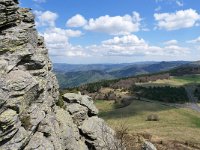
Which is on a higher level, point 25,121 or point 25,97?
point 25,97

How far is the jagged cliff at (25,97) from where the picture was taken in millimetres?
28469

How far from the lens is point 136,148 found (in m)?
66.2

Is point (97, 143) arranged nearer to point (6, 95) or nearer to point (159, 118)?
point (6, 95)

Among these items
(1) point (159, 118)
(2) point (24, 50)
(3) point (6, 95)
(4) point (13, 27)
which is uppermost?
(4) point (13, 27)

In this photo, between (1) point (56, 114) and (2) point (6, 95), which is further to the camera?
(1) point (56, 114)

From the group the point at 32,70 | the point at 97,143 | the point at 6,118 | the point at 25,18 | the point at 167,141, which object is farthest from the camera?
the point at 167,141

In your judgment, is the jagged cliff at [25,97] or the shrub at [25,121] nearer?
the jagged cliff at [25,97]

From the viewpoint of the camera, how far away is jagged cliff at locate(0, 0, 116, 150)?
93.4 feet

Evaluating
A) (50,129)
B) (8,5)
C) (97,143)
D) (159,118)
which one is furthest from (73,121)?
(159,118)

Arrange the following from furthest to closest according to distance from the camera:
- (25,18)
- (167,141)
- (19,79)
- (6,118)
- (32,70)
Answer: (167,141) → (25,18) → (32,70) → (19,79) → (6,118)

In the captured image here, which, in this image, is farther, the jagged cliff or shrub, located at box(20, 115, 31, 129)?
shrub, located at box(20, 115, 31, 129)

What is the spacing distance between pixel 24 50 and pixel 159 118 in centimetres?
14783

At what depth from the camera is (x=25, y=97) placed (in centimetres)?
3122

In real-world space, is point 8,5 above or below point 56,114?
above
